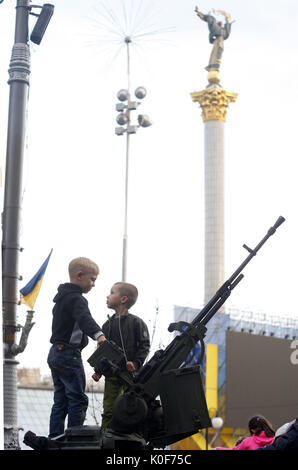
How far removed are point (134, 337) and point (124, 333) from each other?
0.08 metres

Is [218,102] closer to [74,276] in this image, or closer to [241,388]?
[241,388]

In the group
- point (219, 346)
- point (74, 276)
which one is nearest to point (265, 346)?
point (219, 346)

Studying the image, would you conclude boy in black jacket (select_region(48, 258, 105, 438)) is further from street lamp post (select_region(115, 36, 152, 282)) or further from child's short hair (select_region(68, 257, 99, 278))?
street lamp post (select_region(115, 36, 152, 282))

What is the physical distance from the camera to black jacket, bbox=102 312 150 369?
527cm

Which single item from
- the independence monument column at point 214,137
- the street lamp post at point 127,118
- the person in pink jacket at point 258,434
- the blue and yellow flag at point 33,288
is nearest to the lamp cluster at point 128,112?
the street lamp post at point 127,118

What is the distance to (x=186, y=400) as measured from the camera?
4480 millimetres

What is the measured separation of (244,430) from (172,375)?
33.3 m

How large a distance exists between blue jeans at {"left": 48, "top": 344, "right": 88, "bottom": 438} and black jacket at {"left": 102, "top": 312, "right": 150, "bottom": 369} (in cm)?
29

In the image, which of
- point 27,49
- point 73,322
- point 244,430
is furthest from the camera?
point 244,430

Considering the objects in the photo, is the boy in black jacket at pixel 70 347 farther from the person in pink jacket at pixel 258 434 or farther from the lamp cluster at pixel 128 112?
the lamp cluster at pixel 128 112

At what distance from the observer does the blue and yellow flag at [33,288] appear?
10.8 m

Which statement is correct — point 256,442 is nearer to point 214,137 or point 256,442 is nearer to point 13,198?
point 13,198
